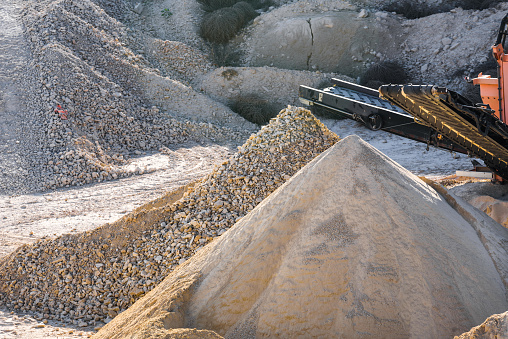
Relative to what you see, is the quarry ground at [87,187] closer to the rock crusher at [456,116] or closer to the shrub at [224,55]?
the rock crusher at [456,116]

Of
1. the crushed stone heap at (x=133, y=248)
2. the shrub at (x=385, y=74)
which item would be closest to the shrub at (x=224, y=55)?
the shrub at (x=385, y=74)

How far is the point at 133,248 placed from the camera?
499cm

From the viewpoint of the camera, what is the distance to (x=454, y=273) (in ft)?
8.37

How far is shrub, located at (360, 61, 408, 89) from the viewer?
12336 mm

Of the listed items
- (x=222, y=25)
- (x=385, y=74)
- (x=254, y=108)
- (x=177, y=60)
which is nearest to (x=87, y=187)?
(x=254, y=108)

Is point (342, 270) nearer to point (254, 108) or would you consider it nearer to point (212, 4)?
point (254, 108)

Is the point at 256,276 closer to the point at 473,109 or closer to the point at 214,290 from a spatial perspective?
the point at 214,290

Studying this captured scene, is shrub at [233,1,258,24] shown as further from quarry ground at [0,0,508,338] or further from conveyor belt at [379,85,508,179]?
conveyor belt at [379,85,508,179]

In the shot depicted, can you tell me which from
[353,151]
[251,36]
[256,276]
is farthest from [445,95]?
[251,36]

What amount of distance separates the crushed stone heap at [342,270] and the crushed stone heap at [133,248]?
1.91m

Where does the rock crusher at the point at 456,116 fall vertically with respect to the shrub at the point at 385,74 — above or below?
above

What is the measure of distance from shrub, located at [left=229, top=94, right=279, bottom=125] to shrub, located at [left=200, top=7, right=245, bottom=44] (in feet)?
Answer: 11.5

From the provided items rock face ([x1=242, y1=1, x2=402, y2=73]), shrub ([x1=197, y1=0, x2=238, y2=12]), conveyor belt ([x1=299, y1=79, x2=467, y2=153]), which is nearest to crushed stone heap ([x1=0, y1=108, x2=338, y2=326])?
conveyor belt ([x1=299, y1=79, x2=467, y2=153])

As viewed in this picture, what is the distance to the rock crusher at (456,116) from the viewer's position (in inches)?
164
